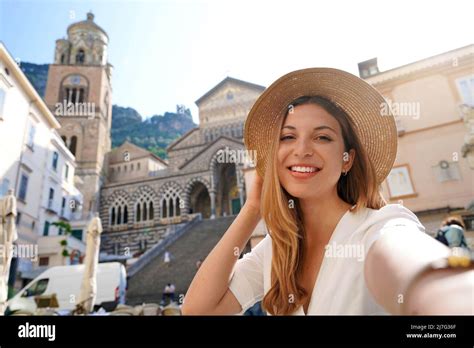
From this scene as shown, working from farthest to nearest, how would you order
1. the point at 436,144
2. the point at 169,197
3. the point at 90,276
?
the point at 169,197, the point at 436,144, the point at 90,276

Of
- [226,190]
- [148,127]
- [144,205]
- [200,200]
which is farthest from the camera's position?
[200,200]

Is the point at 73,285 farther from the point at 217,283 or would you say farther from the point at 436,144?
the point at 436,144

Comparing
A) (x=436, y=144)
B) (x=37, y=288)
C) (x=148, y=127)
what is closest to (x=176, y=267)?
(x=37, y=288)

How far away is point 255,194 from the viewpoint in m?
1.24

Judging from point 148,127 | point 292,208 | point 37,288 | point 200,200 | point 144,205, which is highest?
point 148,127

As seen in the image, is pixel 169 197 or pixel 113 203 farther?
pixel 169 197

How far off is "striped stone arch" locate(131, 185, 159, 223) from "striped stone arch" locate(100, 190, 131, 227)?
490 mm

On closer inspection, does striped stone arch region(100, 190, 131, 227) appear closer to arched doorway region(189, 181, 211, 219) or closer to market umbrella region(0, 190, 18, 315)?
arched doorway region(189, 181, 211, 219)

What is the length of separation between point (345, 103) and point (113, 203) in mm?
24670

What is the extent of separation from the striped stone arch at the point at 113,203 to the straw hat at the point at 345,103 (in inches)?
930

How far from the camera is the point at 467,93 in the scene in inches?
341

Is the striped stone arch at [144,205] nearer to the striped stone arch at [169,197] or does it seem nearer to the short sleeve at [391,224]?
the striped stone arch at [169,197]

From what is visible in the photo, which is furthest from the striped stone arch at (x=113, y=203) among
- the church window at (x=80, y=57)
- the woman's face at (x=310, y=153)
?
the woman's face at (x=310, y=153)
